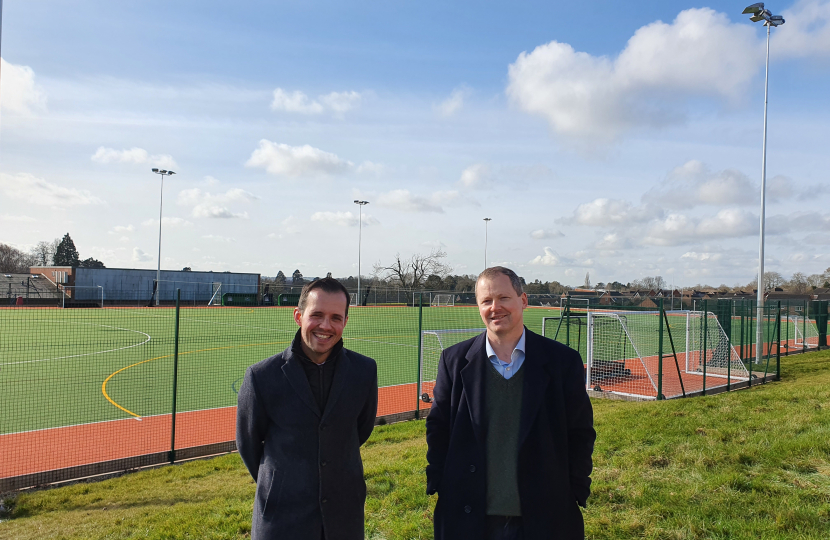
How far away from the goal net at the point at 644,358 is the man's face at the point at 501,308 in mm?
9422

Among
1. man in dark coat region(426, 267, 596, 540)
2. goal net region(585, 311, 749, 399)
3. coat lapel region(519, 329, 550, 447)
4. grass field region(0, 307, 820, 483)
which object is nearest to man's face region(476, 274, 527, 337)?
man in dark coat region(426, 267, 596, 540)

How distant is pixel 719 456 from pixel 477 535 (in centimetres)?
405

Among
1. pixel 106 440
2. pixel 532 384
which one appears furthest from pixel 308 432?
pixel 106 440

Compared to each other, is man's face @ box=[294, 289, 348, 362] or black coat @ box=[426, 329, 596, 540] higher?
man's face @ box=[294, 289, 348, 362]

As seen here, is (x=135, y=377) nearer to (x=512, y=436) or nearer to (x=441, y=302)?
(x=441, y=302)

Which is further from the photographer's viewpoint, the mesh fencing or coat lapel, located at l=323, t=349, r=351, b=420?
the mesh fencing

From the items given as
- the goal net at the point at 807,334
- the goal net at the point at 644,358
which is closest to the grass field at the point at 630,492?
the goal net at the point at 644,358

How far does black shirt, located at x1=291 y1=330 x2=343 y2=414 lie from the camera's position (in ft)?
8.43

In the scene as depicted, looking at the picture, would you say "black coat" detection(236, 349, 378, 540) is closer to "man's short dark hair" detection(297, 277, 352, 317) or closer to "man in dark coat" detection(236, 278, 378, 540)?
"man in dark coat" detection(236, 278, 378, 540)

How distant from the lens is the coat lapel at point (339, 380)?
251 centimetres

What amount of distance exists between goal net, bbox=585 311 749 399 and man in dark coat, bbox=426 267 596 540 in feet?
30.6

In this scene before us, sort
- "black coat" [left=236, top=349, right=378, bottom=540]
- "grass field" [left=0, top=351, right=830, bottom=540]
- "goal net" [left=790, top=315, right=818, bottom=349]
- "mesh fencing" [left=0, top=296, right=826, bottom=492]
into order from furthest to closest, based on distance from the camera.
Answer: "goal net" [left=790, top=315, right=818, bottom=349] → "mesh fencing" [left=0, top=296, right=826, bottom=492] → "grass field" [left=0, top=351, right=830, bottom=540] → "black coat" [left=236, top=349, right=378, bottom=540]

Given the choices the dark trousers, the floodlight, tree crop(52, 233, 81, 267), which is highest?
the floodlight

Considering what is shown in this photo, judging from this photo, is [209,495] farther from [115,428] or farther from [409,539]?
[115,428]
